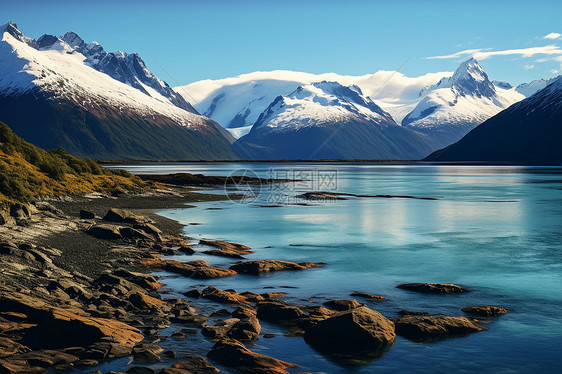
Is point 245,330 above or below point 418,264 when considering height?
above

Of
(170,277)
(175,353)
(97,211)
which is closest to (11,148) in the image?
(97,211)

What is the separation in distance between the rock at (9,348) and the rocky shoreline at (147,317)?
0.03 meters

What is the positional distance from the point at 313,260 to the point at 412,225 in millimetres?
24797

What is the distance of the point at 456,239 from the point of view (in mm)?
47812

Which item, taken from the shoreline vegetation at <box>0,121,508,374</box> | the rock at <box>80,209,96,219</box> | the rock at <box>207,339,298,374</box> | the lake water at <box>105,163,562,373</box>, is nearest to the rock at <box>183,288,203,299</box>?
the shoreline vegetation at <box>0,121,508,374</box>

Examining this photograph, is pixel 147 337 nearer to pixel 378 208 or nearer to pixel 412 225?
pixel 412 225

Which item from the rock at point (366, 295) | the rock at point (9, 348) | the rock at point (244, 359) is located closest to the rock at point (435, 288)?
the rock at point (366, 295)

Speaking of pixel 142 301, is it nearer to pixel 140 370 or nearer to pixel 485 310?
pixel 140 370

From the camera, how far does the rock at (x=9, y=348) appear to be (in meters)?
16.5

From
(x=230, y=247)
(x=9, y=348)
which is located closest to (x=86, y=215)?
(x=230, y=247)

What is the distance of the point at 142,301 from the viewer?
22266 millimetres

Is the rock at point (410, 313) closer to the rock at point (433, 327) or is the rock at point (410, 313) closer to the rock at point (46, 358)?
the rock at point (433, 327)

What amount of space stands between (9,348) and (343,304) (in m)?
13.2

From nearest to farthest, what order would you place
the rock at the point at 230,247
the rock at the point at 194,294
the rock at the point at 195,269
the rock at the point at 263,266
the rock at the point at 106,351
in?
1. the rock at the point at 106,351
2. the rock at the point at 194,294
3. the rock at the point at 195,269
4. the rock at the point at 263,266
5. the rock at the point at 230,247
